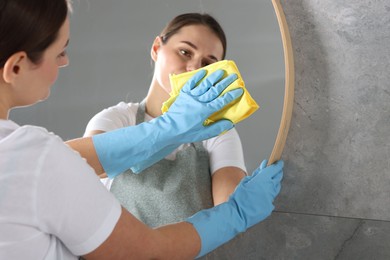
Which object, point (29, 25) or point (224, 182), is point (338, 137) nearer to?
point (224, 182)

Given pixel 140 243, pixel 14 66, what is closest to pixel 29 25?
pixel 14 66

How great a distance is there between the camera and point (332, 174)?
1.10 meters

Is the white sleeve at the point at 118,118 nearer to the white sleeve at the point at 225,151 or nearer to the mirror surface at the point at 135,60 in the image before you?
the mirror surface at the point at 135,60

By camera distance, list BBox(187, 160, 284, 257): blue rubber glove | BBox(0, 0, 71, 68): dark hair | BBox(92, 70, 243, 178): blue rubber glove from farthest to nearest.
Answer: BBox(92, 70, 243, 178): blue rubber glove
BBox(187, 160, 284, 257): blue rubber glove
BBox(0, 0, 71, 68): dark hair

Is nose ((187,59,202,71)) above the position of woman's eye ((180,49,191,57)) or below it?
below

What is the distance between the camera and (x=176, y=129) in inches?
39.4

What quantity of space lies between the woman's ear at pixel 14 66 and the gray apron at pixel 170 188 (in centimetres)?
46

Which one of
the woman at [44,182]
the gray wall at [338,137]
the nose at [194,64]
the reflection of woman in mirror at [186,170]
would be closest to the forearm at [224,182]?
the reflection of woman in mirror at [186,170]

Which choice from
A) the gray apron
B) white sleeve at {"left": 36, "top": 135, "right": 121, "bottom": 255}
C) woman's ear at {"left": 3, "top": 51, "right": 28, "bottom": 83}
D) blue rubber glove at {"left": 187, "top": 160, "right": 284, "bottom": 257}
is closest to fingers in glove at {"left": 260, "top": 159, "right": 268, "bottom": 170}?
blue rubber glove at {"left": 187, "top": 160, "right": 284, "bottom": 257}

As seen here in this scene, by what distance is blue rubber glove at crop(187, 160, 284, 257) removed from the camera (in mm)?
876

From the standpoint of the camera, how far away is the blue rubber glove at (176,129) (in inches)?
38.5

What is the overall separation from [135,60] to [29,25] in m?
0.50

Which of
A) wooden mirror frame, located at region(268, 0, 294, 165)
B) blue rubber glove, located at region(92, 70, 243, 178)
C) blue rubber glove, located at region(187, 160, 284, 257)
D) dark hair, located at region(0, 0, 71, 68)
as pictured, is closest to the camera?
dark hair, located at region(0, 0, 71, 68)

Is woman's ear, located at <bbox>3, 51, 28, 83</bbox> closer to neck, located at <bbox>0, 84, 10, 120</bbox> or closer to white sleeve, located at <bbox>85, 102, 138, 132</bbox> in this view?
neck, located at <bbox>0, 84, 10, 120</bbox>
